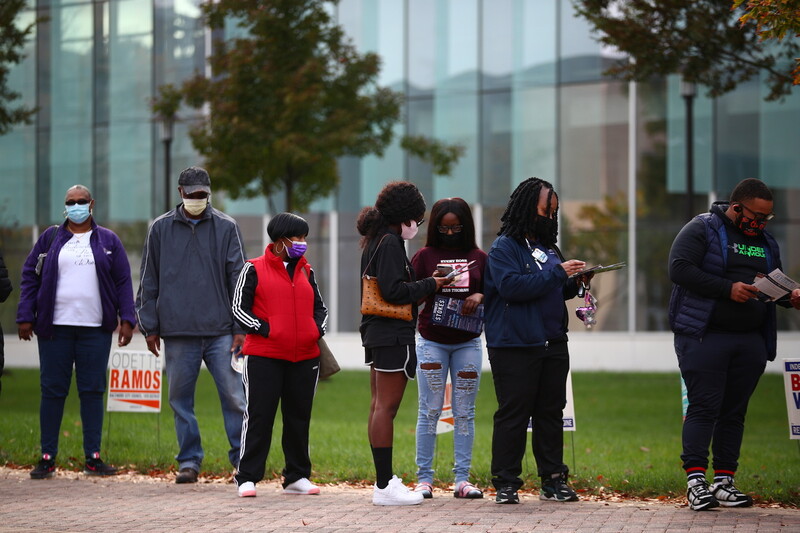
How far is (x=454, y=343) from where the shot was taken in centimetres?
841

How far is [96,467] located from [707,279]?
5241 millimetres

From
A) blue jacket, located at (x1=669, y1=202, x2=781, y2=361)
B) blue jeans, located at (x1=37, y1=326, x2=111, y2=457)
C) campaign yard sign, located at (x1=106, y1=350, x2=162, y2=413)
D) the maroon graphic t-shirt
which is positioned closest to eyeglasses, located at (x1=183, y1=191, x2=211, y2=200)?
blue jeans, located at (x1=37, y1=326, x2=111, y2=457)

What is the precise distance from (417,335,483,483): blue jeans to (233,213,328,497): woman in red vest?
0.82 meters

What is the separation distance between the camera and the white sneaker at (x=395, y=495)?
800cm

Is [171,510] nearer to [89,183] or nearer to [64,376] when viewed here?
[64,376]

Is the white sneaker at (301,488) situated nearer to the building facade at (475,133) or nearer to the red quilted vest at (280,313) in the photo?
the red quilted vest at (280,313)

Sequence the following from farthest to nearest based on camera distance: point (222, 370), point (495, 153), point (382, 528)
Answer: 1. point (495, 153)
2. point (222, 370)
3. point (382, 528)

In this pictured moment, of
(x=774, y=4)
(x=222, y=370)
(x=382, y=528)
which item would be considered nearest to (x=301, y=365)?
(x=222, y=370)

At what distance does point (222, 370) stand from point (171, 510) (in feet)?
5.38

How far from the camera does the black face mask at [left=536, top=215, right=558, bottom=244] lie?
322 inches

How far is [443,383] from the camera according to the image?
8430mm

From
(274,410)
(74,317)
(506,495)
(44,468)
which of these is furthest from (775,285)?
(44,468)

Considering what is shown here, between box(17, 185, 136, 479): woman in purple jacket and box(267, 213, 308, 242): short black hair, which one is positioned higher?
box(267, 213, 308, 242): short black hair

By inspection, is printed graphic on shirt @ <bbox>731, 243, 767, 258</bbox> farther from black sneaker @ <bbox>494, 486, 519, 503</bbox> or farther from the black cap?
the black cap
